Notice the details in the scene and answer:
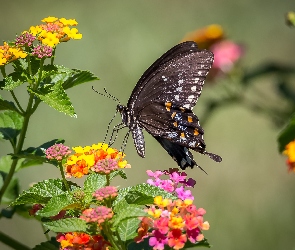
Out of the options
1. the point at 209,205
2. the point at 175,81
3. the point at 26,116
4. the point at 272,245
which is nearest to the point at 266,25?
the point at 209,205

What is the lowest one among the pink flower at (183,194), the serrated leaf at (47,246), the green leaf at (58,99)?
the pink flower at (183,194)

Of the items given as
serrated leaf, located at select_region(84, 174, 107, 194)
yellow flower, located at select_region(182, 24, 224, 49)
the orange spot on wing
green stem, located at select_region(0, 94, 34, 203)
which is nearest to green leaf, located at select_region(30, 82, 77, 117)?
green stem, located at select_region(0, 94, 34, 203)

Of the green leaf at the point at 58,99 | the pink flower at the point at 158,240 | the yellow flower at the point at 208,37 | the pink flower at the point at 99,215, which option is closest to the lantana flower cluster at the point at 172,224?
the pink flower at the point at 158,240

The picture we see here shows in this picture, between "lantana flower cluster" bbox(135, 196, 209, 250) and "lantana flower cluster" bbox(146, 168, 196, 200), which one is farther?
"lantana flower cluster" bbox(146, 168, 196, 200)

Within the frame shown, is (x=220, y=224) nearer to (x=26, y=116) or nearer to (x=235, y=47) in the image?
(x=235, y=47)

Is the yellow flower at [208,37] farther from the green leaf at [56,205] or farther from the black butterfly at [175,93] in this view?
the green leaf at [56,205]

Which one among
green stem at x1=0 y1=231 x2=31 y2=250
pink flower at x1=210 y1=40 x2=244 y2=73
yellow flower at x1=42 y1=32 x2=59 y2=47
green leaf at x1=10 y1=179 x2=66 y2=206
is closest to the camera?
green leaf at x1=10 y1=179 x2=66 y2=206

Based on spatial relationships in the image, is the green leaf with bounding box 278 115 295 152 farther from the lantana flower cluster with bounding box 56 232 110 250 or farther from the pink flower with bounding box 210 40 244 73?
the pink flower with bounding box 210 40 244 73
